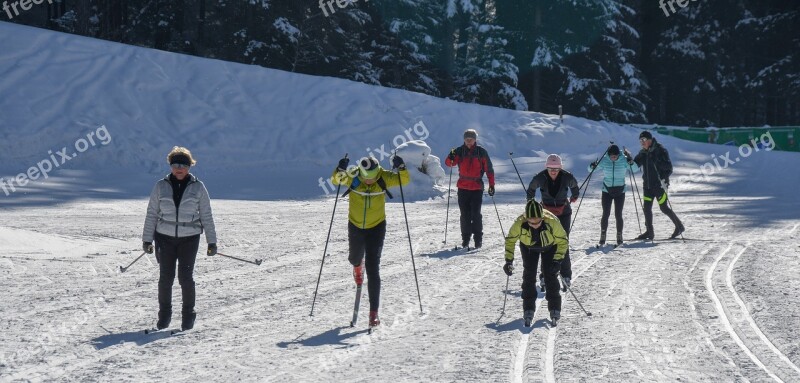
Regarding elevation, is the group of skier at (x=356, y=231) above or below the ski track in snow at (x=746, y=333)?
above

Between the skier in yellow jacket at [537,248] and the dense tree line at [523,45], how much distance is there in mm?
29677

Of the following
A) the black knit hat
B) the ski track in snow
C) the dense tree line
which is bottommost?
the ski track in snow

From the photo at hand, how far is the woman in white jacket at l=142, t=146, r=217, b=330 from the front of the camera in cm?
802

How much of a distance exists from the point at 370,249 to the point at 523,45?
1505 inches

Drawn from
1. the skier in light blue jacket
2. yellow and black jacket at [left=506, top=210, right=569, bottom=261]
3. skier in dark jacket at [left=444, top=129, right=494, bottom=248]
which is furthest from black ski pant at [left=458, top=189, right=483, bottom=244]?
yellow and black jacket at [left=506, top=210, right=569, bottom=261]

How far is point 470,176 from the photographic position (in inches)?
548

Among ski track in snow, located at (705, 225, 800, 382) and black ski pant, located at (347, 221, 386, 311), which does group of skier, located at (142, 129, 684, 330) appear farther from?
ski track in snow, located at (705, 225, 800, 382)

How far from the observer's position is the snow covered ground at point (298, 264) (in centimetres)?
728

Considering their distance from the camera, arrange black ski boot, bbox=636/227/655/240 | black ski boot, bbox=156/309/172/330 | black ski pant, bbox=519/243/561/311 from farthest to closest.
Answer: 1. black ski boot, bbox=636/227/655/240
2. black ski pant, bbox=519/243/561/311
3. black ski boot, bbox=156/309/172/330

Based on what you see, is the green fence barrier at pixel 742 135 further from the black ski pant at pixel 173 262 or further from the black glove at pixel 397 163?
the black ski pant at pixel 173 262

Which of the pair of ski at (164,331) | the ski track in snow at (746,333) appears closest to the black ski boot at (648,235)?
the ski track in snow at (746,333)

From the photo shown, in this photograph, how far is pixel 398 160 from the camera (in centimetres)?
831

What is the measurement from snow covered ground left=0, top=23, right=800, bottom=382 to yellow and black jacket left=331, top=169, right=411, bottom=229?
1.00m

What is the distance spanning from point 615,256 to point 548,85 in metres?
36.2
